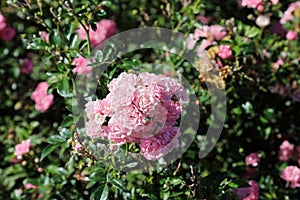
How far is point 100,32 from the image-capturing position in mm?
2430

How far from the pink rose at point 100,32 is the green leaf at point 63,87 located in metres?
0.50

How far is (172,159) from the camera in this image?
1.92 metres

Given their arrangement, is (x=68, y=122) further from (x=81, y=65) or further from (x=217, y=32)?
(x=217, y=32)

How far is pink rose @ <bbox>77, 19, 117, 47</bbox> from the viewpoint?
2.38 meters

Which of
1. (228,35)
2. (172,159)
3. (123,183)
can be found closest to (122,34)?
(228,35)

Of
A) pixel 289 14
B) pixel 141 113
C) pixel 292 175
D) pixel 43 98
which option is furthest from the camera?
pixel 289 14

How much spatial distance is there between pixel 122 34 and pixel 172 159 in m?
0.87

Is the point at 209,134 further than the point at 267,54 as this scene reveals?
No

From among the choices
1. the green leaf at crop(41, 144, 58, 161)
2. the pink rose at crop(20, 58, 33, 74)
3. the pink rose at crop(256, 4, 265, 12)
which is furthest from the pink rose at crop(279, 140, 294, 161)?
the pink rose at crop(20, 58, 33, 74)

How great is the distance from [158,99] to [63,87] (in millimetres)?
528

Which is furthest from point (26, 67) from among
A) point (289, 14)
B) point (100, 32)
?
point (289, 14)

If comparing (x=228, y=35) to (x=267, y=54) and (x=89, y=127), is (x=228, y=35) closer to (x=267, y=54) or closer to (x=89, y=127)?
(x=267, y=54)

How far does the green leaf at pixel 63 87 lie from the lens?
184cm

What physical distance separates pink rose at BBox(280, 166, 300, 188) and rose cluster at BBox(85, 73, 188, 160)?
0.83 m
